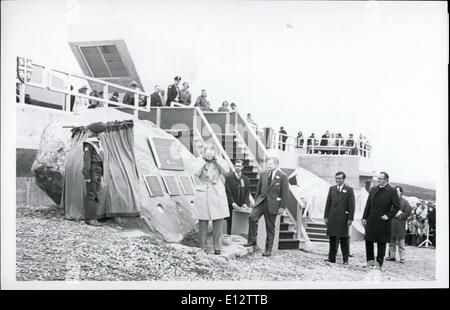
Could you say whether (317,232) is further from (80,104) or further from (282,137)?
(80,104)

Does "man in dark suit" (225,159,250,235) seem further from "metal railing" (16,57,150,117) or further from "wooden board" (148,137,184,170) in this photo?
"metal railing" (16,57,150,117)

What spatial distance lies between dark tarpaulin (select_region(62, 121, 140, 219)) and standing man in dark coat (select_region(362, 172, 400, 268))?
2.28 meters

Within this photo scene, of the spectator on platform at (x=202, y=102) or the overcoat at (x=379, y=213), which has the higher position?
the spectator on platform at (x=202, y=102)

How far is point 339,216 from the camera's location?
6.21 m

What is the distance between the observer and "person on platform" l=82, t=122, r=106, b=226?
6000mm

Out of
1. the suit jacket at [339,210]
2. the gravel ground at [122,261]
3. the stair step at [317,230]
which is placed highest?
the suit jacket at [339,210]

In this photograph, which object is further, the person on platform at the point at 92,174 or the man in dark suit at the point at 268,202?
the man in dark suit at the point at 268,202

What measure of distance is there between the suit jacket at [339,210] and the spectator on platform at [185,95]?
1.70 meters

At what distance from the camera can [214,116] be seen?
250 inches

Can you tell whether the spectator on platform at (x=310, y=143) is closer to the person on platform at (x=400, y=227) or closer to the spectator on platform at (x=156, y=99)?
the person on platform at (x=400, y=227)

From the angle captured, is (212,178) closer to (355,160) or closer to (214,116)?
(214,116)

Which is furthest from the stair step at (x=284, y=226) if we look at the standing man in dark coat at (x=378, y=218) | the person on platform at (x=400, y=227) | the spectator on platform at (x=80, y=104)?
the spectator on platform at (x=80, y=104)

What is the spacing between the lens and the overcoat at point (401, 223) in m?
6.23

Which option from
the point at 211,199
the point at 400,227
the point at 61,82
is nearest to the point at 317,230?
the point at 400,227
